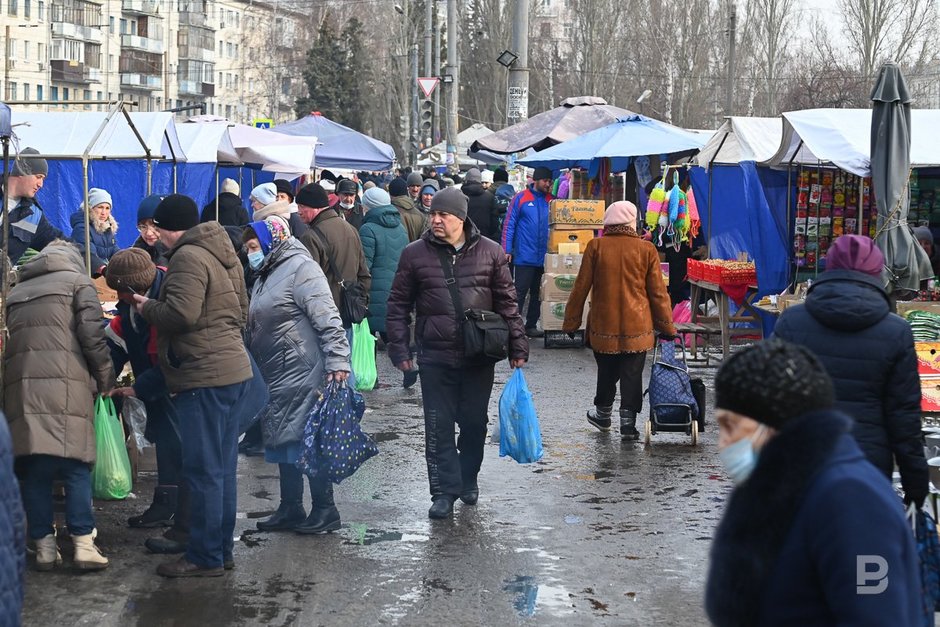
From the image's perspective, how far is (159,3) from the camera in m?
101

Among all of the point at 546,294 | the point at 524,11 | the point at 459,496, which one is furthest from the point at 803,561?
the point at 524,11

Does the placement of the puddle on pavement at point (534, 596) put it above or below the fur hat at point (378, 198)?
below

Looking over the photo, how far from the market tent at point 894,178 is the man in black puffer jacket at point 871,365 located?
15.7ft

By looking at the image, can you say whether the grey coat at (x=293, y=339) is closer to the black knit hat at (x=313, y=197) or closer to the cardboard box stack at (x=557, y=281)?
the black knit hat at (x=313, y=197)

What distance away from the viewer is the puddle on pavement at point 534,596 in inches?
238

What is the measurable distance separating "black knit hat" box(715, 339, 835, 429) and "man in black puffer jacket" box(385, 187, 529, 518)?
476 centimetres

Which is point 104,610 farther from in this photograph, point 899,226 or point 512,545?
point 899,226

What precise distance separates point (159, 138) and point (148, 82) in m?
89.7

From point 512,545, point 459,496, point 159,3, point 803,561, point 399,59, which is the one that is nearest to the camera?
point 803,561

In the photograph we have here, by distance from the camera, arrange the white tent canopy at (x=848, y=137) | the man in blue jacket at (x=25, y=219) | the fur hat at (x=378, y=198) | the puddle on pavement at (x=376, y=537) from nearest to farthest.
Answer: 1. the puddle on pavement at (x=376, y=537)
2. the man in blue jacket at (x=25, y=219)
3. the white tent canopy at (x=848, y=137)
4. the fur hat at (x=378, y=198)

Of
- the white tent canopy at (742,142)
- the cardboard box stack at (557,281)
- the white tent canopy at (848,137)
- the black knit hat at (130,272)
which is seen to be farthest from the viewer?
the cardboard box stack at (557,281)

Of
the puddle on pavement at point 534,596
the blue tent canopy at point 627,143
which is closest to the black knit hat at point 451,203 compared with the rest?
the puddle on pavement at point 534,596

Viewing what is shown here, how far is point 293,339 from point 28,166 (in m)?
3.52

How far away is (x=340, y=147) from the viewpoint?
985 inches
